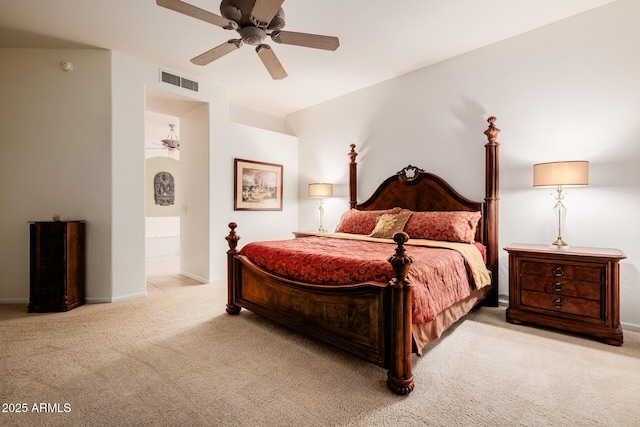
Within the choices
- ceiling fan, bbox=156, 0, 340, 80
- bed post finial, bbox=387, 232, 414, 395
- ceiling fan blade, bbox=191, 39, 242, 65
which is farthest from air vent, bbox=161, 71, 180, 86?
bed post finial, bbox=387, 232, 414, 395

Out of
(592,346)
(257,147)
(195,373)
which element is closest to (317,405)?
(195,373)

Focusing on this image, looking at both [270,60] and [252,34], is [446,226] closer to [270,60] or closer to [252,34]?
[270,60]

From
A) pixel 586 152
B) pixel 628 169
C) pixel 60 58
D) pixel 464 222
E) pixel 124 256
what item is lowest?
pixel 124 256

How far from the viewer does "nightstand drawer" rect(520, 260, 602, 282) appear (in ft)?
7.84

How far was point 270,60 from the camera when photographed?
8.69 ft

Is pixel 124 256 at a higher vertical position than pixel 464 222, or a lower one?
lower

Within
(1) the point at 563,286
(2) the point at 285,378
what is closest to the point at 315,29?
(2) the point at 285,378

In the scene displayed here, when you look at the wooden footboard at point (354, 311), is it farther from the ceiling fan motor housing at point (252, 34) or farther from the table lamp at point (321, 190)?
the table lamp at point (321, 190)

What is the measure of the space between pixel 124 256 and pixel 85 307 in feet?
2.10

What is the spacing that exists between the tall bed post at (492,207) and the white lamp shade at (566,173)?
2.05ft

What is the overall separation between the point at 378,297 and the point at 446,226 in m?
1.67

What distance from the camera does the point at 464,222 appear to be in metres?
3.15

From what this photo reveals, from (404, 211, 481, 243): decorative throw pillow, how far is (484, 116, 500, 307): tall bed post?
156 mm

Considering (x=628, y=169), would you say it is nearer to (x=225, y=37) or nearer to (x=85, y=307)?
(x=225, y=37)
